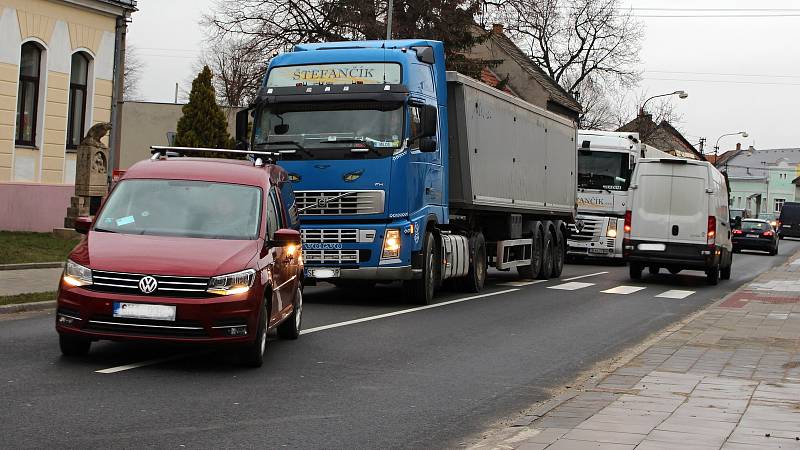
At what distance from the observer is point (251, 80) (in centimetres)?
4262

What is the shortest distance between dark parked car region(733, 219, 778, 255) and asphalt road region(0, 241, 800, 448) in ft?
122

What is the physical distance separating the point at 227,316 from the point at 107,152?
19806 mm

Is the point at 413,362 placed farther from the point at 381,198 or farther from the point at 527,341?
the point at 381,198

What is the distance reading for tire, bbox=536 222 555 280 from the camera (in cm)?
2692

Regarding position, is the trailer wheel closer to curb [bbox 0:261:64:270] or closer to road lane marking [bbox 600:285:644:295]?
road lane marking [bbox 600:285:644:295]

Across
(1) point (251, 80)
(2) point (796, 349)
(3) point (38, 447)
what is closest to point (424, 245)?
(2) point (796, 349)

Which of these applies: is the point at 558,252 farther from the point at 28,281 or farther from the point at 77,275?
the point at 77,275

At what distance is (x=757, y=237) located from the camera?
52.8m

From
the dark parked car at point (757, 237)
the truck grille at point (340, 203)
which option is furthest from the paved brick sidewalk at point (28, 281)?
the dark parked car at point (757, 237)

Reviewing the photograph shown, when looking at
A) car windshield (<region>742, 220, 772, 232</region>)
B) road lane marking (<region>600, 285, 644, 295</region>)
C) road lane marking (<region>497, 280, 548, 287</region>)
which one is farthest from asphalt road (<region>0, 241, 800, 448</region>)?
car windshield (<region>742, 220, 772, 232</region>)

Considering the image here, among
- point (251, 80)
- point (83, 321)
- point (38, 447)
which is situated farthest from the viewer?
point (251, 80)

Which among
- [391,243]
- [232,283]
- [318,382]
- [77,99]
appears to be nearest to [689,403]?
[318,382]

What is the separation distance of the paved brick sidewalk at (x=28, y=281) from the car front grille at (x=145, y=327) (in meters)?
6.96

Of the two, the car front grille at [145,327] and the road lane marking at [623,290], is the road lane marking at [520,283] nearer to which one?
the road lane marking at [623,290]
